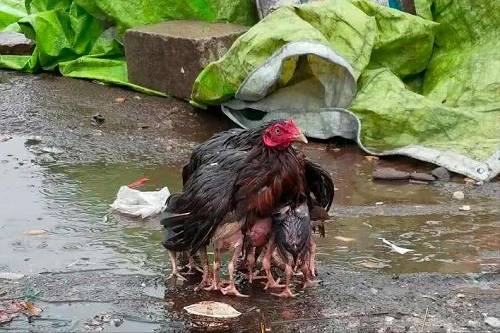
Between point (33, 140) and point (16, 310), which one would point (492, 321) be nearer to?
point (16, 310)

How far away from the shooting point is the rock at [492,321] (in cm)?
431

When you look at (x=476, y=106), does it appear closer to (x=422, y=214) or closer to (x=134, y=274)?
(x=422, y=214)

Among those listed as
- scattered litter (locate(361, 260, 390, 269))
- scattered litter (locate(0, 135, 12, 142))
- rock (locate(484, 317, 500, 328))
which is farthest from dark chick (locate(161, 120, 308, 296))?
scattered litter (locate(0, 135, 12, 142))

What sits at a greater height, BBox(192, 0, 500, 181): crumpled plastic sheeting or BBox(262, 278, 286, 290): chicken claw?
BBox(192, 0, 500, 181): crumpled plastic sheeting

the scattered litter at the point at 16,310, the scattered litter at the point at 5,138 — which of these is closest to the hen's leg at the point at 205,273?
the scattered litter at the point at 16,310

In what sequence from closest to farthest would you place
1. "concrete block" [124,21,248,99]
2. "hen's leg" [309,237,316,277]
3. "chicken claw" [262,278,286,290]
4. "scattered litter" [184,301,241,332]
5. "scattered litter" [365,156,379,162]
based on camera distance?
"scattered litter" [184,301,241,332] < "hen's leg" [309,237,316,277] < "chicken claw" [262,278,286,290] < "scattered litter" [365,156,379,162] < "concrete block" [124,21,248,99]

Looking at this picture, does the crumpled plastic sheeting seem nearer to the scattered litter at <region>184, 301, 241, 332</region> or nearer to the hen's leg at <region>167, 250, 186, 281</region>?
the hen's leg at <region>167, 250, 186, 281</region>

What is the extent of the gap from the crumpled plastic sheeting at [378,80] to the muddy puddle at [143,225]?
44cm

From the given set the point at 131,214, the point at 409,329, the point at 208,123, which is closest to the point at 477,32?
the point at 208,123

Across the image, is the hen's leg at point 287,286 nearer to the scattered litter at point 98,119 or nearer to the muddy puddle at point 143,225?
the muddy puddle at point 143,225

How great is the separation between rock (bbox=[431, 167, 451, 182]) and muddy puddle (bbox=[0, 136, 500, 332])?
0.71ft

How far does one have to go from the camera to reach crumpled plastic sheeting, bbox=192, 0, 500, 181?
7.12 metres

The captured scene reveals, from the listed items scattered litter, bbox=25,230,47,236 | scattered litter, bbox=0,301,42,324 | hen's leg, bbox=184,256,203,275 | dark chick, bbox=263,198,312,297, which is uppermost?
dark chick, bbox=263,198,312,297

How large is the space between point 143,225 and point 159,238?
0.25m
